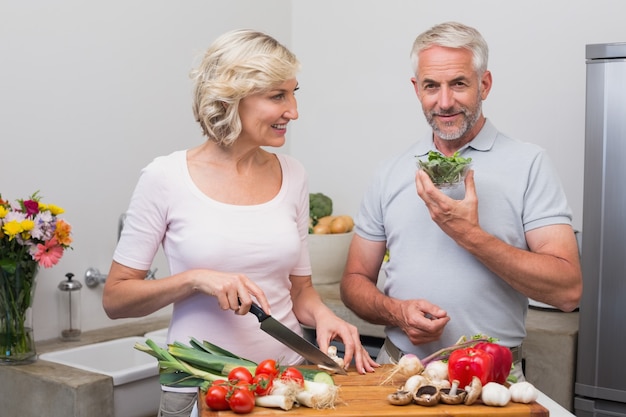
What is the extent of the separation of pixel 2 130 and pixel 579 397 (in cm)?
195

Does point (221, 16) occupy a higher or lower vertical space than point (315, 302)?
higher

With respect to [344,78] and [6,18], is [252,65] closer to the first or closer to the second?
[6,18]

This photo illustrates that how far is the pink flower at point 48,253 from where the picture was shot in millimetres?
2342

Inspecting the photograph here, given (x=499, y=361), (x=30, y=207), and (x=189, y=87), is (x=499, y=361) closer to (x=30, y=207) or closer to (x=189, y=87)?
(x=30, y=207)

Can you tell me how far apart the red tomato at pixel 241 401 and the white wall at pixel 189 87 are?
1537mm

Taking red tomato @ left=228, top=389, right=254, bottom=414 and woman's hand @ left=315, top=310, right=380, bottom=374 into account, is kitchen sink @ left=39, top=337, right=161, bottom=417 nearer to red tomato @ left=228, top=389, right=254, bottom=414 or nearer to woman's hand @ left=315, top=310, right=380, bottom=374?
woman's hand @ left=315, top=310, right=380, bottom=374

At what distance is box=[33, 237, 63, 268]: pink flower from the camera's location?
7.68 feet

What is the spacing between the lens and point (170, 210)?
1.69 meters

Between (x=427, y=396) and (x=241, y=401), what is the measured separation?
1.01 feet

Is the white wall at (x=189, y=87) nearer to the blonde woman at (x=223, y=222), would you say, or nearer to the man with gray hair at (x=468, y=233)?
the blonde woman at (x=223, y=222)

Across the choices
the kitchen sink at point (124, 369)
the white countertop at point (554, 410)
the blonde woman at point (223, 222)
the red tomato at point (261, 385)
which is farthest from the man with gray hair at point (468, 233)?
the kitchen sink at point (124, 369)

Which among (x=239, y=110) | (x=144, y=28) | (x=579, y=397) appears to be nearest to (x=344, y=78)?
(x=144, y=28)

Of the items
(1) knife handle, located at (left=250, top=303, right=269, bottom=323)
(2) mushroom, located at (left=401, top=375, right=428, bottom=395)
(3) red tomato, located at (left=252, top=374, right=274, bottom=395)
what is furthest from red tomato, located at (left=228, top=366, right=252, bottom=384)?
(2) mushroom, located at (left=401, top=375, right=428, bottom=395)

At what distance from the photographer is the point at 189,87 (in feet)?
10.5
